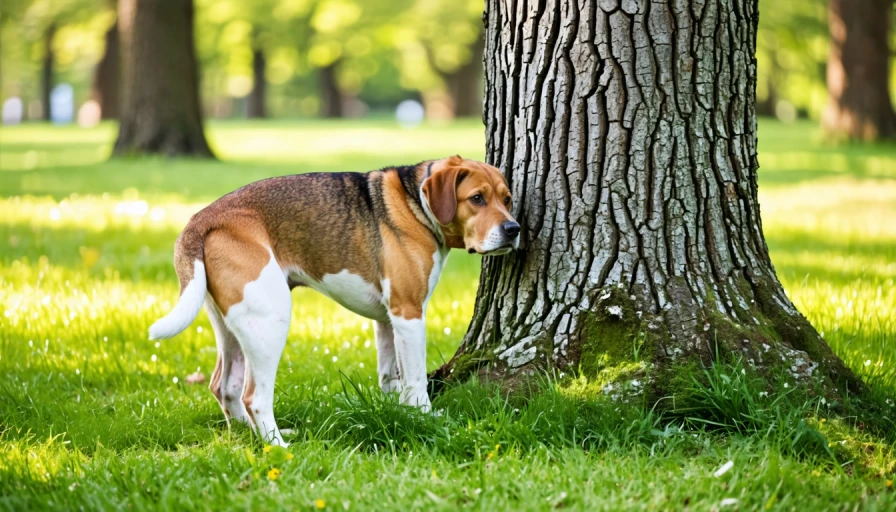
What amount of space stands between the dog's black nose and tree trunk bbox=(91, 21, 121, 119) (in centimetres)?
3466

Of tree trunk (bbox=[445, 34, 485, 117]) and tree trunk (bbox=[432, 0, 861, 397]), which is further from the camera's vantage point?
tree trunk (bbox=[445, 34, 485, 117])

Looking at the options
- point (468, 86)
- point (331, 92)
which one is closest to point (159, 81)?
point (468, 86)

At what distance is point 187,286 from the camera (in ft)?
13.6

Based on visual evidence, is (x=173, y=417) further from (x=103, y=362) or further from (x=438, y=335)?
(x=438, y=335)

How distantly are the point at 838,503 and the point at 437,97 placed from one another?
67725mm

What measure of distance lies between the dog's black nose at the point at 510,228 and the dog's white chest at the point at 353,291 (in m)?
0.77

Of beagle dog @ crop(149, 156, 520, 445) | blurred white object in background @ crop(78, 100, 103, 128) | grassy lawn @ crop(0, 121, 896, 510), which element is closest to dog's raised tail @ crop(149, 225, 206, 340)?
beagle dog @ crop(149, 156, 520, 445)

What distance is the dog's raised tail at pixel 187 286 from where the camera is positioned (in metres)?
3.89

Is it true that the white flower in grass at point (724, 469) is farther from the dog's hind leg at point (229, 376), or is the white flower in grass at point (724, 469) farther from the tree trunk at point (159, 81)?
the tree trunk at point (159, 81)

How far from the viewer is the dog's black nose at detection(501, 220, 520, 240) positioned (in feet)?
14.5

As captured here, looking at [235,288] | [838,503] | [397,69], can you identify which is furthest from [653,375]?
[397,69]

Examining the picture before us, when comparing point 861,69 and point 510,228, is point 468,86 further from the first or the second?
point 510,228

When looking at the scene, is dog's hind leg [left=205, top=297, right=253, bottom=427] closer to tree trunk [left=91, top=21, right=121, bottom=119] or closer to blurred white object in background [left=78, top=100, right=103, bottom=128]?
blurred white object in background [left=78, top=100, right=103, bottom=128]

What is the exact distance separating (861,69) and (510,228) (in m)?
20.5
